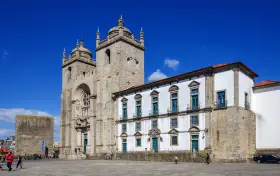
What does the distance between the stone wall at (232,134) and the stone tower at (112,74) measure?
1714 centimetres

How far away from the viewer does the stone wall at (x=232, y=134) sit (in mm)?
30109

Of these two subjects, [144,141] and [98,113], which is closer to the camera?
[144,141]

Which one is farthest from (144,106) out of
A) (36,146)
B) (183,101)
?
(36,146)

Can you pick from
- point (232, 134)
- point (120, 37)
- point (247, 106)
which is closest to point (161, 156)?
point (232, 134)

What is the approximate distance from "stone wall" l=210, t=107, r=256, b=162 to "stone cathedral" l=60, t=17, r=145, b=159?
1713 cm

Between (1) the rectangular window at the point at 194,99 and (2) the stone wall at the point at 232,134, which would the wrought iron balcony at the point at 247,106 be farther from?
(1) the rectangular window at the point at 194,99

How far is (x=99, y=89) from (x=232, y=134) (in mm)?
22977

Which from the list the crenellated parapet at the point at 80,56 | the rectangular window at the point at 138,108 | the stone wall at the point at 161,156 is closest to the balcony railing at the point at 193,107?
the stone wall at the point at 161,156

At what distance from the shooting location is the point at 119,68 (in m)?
44.3

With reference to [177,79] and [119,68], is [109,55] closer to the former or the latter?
[119,68]

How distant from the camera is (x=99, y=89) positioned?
46188mm

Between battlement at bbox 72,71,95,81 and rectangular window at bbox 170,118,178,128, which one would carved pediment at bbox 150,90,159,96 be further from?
battlement at bbox 72,71,95,81

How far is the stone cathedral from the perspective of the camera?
4456 cm

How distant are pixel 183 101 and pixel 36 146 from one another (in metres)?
34.7
